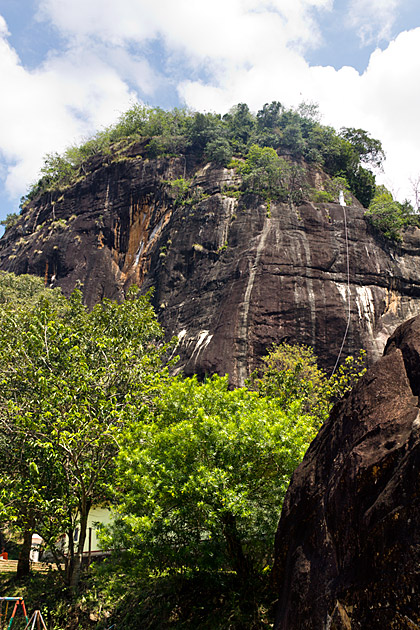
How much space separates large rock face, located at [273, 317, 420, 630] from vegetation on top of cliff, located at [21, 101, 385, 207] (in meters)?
35.5

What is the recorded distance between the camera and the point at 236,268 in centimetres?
2945

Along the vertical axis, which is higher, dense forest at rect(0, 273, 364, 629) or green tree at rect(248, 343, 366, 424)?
green tree at rect(248, 343, 366, 424)

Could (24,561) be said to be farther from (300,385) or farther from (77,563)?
(300,385)

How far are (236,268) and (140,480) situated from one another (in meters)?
21.5

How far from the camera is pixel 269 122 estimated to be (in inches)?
1905

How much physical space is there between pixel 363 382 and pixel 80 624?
9.53 m

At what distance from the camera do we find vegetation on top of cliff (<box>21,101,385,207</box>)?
41.0 m

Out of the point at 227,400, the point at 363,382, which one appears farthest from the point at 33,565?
the point at 363,382

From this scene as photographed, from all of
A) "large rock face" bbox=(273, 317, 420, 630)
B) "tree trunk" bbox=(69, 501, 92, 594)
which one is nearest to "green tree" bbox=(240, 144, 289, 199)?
"tree trunk" bbox=(69, 501, 92, 594)

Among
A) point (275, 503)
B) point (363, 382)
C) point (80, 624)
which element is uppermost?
point (363, 382)

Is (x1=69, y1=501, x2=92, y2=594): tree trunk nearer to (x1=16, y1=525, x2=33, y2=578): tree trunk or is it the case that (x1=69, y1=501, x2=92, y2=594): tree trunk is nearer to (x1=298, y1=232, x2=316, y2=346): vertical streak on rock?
(x1=16, y1=525, x2=33, y2=578): tree trunk

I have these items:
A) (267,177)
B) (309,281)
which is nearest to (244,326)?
(309,281)

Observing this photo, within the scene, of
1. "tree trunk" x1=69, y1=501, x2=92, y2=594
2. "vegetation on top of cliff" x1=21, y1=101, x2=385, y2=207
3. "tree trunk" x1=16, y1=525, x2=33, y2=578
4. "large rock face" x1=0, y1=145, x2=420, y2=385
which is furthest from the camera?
"vegetation on top of cliff" x1=21, y1=101, x2=385, y2=207

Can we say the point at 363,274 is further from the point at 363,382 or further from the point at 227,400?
the point at 363,382
